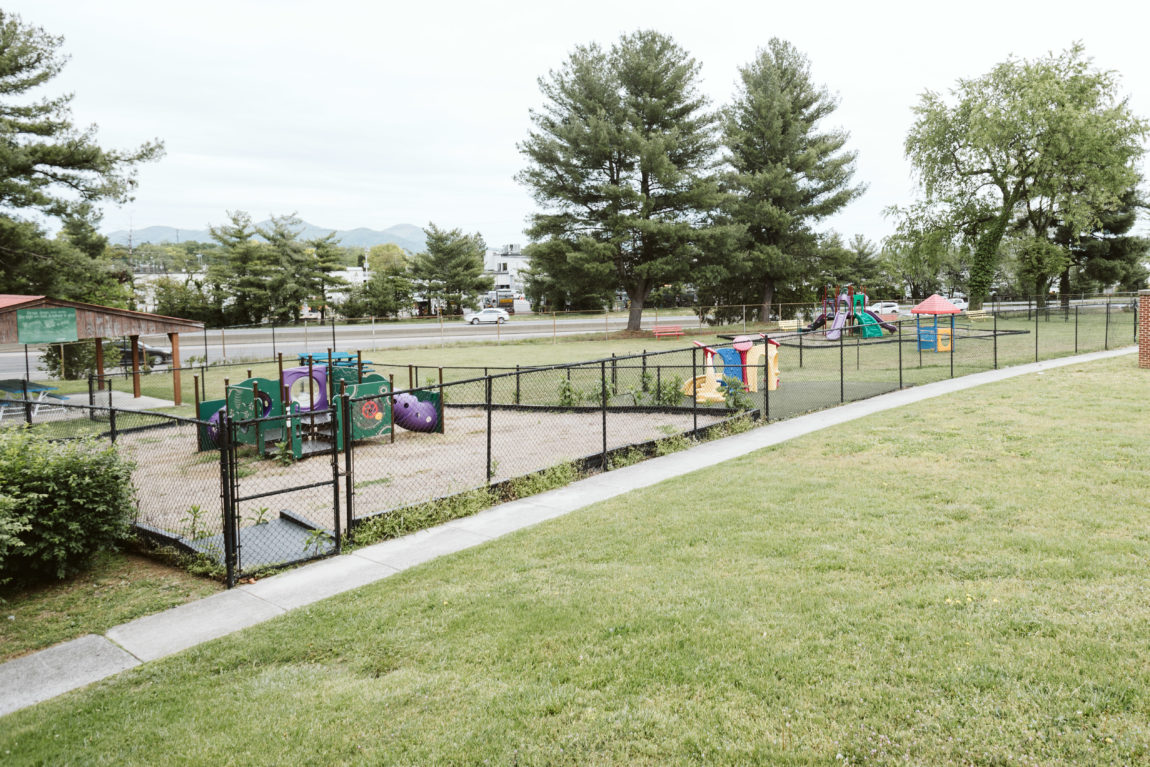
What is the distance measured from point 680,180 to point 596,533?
39.6m

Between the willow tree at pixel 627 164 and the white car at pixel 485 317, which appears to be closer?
the willow tree at pixel 627 164

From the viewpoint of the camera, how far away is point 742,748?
348 cm

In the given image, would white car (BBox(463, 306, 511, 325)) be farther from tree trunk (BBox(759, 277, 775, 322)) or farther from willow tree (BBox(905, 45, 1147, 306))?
willow tree (BBox(905, 45, 1147, 306))

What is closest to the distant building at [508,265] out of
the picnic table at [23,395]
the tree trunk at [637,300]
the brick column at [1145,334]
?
the tree trunk at [637,300]

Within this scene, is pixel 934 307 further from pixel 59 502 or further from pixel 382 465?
pixel 59 502

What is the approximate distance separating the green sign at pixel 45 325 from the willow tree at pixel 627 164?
2800 cm

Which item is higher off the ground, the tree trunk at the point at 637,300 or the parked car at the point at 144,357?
the tree trunk at the point at 637,300

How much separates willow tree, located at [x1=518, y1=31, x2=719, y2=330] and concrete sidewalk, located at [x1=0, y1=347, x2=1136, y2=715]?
34225mm

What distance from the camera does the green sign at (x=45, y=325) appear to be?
1772cm

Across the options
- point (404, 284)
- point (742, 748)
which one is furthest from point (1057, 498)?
point (404, 284)

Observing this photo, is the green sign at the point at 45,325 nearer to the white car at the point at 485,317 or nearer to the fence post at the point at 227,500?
the fence post at the point at 227,500

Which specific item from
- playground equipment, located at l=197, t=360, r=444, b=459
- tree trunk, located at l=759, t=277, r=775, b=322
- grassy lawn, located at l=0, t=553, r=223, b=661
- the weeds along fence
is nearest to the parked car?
the weeds along fence

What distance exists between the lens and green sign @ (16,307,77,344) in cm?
1772

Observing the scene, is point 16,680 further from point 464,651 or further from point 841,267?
point 841,267
